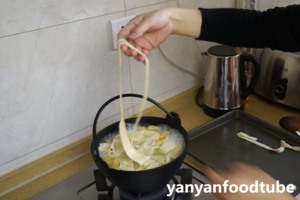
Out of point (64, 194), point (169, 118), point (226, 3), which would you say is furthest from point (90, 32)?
point (226, 3)

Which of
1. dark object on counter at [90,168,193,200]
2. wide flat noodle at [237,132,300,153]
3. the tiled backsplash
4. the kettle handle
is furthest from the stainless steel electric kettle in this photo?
dark object on counter at [90,168,193,200]

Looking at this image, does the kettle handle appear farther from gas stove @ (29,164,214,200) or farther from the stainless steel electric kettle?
gas stove @ (29,164,214,200)

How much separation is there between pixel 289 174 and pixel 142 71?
0.54m

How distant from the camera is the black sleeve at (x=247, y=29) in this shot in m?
0.86

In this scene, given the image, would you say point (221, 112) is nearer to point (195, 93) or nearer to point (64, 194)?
point (195, 93)

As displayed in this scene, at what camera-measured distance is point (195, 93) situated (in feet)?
4.09

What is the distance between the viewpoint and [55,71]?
0.83 meters

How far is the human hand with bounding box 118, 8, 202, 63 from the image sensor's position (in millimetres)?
780

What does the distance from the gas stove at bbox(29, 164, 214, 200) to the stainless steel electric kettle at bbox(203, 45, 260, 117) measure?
12.0 inches

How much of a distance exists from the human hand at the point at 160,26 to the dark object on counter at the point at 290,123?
0.42 m

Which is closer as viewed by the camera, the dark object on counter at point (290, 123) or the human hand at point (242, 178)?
the human hand at point (242, 178)

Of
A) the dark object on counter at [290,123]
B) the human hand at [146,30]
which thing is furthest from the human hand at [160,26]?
the dark object on counter at [290,123]

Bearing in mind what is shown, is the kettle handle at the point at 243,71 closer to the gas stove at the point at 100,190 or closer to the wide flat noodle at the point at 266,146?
the wide flat noodle at the point at 266,146

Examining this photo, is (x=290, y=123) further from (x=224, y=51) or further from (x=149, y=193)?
(x=149, y=193)
